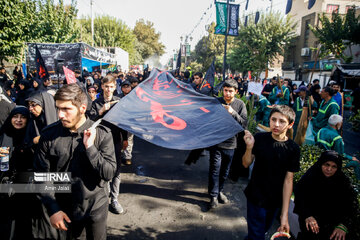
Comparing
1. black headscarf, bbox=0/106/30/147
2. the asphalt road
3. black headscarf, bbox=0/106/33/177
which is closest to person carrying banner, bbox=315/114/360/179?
the asphalt road

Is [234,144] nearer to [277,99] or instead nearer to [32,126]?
[32,126]

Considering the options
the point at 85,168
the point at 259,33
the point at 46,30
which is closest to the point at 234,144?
the point at 85,168

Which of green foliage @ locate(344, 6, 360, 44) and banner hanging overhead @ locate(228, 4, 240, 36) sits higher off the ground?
green foliage @ locate(344, 6, 360, 44)

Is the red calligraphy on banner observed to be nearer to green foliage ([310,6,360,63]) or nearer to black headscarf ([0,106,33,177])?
black headscarf ([0,106,33,177])

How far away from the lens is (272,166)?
8.02 ft

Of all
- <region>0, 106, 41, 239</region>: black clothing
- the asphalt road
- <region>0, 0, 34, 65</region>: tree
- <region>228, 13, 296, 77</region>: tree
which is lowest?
the asphalt road

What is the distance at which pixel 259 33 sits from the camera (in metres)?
29.3

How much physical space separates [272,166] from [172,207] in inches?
83.5

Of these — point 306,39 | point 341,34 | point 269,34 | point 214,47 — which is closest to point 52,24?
point 341,34

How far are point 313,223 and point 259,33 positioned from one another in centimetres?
3050

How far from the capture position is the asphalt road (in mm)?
3342

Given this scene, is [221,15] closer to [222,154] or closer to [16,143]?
[222,154]

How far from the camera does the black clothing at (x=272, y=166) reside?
2.41m

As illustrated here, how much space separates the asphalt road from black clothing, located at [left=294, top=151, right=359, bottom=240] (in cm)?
107
